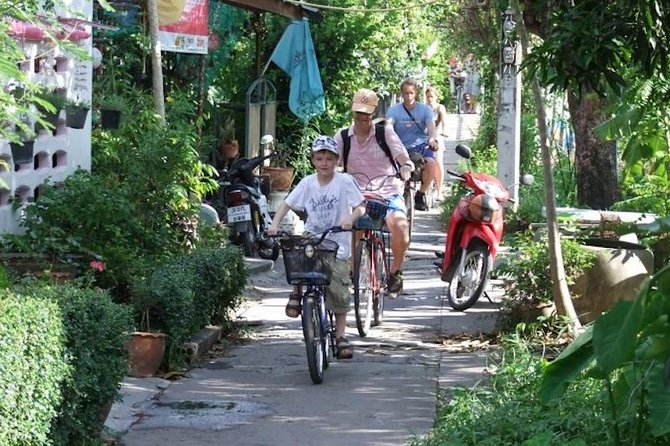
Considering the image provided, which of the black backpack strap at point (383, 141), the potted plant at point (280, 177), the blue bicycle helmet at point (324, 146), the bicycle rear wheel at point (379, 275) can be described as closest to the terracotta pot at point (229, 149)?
the potted plant at point (280, 177)

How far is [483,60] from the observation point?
30.3m

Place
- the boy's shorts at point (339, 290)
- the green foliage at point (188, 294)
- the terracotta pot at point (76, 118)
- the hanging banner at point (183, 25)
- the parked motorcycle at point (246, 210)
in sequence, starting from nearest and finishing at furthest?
1. the green foliage at point (188, 294)
2. the boy's shorts at point (339, 290)
3. the terracotta pot at point (76, 118)
4. the hanging banner at point (183, 25)
5. the parked motorcycle at point (246, 210)

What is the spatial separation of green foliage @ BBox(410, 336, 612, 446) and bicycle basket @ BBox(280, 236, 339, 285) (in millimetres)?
1442

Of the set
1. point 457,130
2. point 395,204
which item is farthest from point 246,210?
point 457,130

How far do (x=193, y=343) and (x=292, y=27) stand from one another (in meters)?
9.59

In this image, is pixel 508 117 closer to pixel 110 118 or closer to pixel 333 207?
pixel 110 118

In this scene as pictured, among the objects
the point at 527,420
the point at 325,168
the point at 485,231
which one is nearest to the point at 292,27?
the point at 485,231

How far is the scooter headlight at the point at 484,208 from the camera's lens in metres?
11.3

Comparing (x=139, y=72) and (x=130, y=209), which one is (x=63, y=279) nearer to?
(x=130, y=209)

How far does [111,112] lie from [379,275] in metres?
3.03

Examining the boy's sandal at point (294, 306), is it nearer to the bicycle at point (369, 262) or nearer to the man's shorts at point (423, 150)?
the bicycle at point (369, 262)

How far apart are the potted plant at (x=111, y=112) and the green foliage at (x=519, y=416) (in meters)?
5.33

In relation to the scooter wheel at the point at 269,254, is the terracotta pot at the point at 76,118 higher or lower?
higher

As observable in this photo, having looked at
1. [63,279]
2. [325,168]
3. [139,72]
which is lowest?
[63,279]
